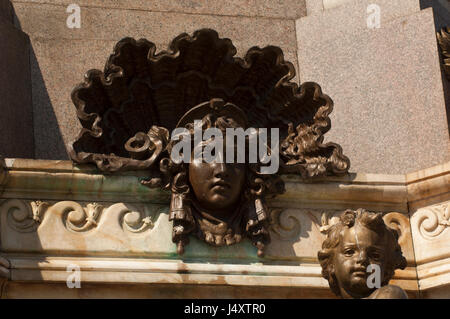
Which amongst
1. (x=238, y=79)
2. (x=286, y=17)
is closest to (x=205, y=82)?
(x=238, y=79)

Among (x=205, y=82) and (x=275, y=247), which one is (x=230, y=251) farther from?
(x=205, y=82)

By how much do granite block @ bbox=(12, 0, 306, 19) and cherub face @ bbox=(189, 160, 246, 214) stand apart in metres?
2.30

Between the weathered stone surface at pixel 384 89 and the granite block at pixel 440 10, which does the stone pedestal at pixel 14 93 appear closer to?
the weathered stone surface at pixel 384 89

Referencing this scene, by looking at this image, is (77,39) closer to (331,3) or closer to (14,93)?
(14,93)

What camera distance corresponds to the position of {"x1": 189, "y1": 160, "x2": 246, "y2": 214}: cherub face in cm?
946

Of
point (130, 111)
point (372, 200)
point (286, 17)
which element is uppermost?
point (286, 17)

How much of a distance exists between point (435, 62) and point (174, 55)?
216cm

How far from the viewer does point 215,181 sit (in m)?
9.45

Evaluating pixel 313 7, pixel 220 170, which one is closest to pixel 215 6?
pixel 313 7

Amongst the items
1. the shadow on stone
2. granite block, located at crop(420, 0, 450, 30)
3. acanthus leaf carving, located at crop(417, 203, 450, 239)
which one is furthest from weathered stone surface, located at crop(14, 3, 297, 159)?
acanthus leaf carving, located at crop(417, 203, 450, 239)

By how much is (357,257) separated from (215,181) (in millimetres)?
1176

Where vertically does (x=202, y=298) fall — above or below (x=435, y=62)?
below

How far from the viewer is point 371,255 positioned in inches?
347

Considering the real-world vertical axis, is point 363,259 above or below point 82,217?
below
